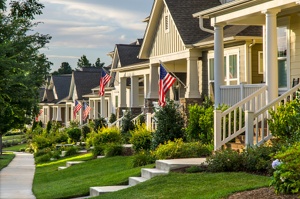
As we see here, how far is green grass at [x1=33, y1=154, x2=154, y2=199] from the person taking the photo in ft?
60.1

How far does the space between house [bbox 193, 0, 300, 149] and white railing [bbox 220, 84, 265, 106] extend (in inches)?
6.9

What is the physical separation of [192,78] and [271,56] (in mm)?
9597

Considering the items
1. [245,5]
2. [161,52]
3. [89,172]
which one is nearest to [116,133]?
[161,52]

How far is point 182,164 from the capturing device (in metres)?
16.4

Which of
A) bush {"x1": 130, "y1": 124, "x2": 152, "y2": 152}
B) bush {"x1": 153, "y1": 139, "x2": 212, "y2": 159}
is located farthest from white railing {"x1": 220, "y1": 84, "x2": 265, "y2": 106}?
bush {"x1": 130, "y1": 124, "x2": 152, "y2": 152}

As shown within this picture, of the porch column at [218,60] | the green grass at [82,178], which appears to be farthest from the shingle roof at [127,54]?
the porch column at [218,60]

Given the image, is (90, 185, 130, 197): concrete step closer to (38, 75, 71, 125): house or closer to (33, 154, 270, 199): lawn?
(33, 154, 270, 199): lawn

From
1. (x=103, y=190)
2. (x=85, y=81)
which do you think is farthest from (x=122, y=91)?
(x=85, y=81)

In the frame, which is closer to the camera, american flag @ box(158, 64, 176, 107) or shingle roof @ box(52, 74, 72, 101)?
american flag @ box(158, 64, 176, 107)

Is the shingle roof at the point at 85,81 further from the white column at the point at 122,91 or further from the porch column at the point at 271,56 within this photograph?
the porch column at the point at 271,56

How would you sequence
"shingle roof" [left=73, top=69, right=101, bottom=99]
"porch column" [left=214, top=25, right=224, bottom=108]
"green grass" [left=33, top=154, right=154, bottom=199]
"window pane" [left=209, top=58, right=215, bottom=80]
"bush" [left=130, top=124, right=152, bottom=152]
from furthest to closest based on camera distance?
"shingle roof" [left=73, top=69, right=101, bottom=99] < "window pane" [left=209, top=58, right=215, bottom=80] < "bush" [left=130, top=124, right=152, bottom=152] < "porch column" [left=214, top=25, right=224, bottom=108] < "green grass" [left=33, top=154, right=154, bottom=199]

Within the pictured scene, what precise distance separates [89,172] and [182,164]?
26.0 ft

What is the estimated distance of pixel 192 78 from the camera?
28391 mm

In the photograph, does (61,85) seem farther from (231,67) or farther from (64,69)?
(64,69)
